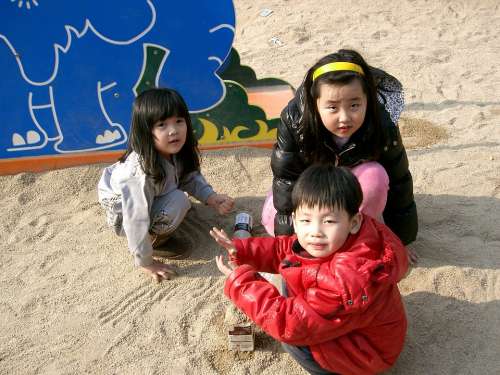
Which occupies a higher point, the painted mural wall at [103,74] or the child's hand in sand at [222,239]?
the painted mural wall at [103,74]

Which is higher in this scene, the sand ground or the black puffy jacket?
the black puffy jacket

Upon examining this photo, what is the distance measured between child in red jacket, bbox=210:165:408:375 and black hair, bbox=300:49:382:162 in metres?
0.41

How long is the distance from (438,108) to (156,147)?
2.38 metres

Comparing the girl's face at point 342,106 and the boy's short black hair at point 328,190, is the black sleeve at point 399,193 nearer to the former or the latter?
the girl's face at point 342,106

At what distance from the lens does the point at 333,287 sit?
64.6 inches

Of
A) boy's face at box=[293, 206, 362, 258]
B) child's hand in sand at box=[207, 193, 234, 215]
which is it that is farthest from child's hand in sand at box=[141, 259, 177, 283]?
boy's face at box=[293, 206, 362, 258]

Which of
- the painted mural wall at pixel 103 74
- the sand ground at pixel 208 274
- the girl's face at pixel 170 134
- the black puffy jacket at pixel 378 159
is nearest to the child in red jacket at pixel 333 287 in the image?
the sand ground at pixel 208 274

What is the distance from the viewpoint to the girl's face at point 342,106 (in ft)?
6.49

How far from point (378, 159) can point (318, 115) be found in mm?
378

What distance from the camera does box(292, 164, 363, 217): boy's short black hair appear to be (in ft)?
5.53

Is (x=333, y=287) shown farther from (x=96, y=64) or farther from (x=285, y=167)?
(x=96, y=64)

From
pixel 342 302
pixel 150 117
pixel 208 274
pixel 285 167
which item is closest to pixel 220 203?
pixel 208 274

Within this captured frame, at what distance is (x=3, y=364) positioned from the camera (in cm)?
213

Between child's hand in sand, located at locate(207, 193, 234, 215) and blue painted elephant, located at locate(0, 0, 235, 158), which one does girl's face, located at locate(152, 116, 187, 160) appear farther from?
blue painted elephant, located at locate(0, 0, 235, 158)
